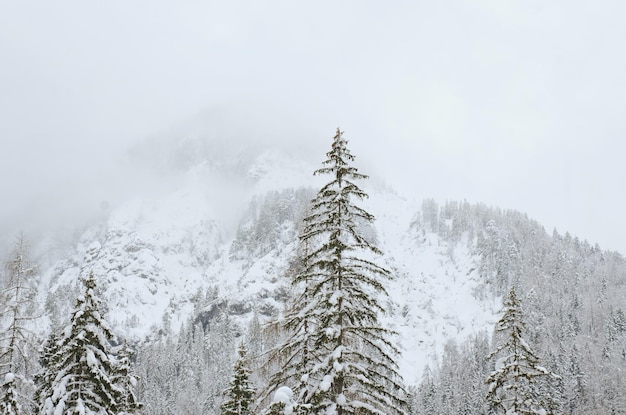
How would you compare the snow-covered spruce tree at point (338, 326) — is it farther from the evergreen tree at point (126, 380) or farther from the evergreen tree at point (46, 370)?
the evergreen tree at point (46, 370)

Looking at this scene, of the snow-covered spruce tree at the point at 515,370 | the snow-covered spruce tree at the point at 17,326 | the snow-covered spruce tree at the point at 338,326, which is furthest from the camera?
the snow-covered spruce tree at the point at 515,370

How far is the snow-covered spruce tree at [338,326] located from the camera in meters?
13.8

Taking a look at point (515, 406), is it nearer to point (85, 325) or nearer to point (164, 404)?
point (85, 325)

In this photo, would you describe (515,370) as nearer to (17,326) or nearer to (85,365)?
(85,365)

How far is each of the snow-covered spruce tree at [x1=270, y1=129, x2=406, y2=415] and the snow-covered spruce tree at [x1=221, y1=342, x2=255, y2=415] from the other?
961cm

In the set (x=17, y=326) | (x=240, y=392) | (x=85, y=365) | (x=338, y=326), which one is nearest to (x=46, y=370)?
(x=17, y=326)

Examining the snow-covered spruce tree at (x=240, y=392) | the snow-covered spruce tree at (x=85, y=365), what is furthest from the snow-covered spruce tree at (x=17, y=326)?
the snow-covered spruce tree at (x=240, y=392)

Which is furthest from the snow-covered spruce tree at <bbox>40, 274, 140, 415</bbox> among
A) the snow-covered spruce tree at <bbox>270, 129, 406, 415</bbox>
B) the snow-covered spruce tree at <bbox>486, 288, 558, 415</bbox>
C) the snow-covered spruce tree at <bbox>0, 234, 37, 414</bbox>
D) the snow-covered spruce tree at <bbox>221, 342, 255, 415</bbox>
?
the snow-covered spruce tree at <bbox>486, 288, 558, 415</bbox>

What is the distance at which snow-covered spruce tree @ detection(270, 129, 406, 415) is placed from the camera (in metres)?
13.8

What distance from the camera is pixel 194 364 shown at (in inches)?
7397

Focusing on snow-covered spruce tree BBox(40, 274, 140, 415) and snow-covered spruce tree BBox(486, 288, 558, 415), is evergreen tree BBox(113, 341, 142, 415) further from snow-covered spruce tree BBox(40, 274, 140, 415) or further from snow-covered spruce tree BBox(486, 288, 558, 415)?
snow-covered spruce tree BBox(486, 288, 558, 415)

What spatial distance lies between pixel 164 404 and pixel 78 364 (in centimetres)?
13337

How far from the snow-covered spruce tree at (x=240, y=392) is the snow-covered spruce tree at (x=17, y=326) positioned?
8.58 meters

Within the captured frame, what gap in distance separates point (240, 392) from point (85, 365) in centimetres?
812
